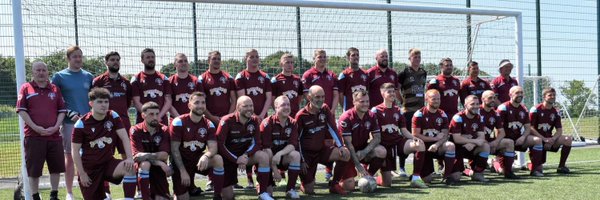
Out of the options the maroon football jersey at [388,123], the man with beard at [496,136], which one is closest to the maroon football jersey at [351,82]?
the maroon football jersey at [388,123]

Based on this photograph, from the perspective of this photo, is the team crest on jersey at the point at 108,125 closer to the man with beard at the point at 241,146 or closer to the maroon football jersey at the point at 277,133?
the man with beard at the point at 241,146

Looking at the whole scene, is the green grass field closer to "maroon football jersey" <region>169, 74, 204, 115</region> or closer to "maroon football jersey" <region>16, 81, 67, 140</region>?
"maroon football jersey" <region>169, 74, 204, 115</region>

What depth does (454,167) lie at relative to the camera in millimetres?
7367

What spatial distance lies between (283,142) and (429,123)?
80.1 inches

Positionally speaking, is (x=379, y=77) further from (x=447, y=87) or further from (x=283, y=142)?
(x=283, y=142)

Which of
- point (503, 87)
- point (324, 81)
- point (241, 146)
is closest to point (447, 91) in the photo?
point (503, 87)

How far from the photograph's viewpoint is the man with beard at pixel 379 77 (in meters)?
7.88

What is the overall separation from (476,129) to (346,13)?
2645 millimetres

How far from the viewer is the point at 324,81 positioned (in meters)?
7.57

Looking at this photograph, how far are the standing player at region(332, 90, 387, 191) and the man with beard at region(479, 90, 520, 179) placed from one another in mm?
1734

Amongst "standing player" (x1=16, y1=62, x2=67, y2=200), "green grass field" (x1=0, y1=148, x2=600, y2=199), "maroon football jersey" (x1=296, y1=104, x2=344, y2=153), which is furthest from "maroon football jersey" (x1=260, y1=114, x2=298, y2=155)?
"standing player" (x1=16, y1=62, x2=67, y2=200)

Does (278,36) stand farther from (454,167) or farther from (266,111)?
(454,167)

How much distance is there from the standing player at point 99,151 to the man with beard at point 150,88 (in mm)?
1051

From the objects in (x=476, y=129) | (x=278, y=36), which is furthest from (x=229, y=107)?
(x=476, y=129)
